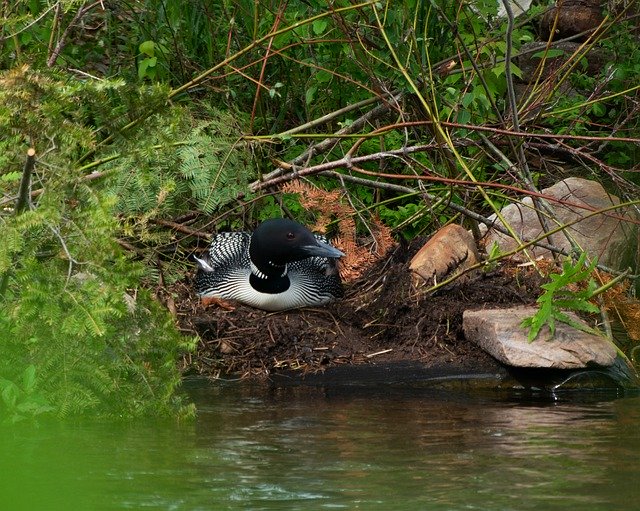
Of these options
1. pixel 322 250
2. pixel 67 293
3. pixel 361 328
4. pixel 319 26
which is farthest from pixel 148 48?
pixel 67 293

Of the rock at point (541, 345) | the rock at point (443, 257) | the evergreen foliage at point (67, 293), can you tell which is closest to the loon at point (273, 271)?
the rock at point (443, 257)

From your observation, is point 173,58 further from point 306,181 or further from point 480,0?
point 480,0

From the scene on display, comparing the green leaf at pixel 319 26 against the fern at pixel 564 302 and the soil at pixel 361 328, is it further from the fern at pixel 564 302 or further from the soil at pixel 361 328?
the fern at pixel 564 302

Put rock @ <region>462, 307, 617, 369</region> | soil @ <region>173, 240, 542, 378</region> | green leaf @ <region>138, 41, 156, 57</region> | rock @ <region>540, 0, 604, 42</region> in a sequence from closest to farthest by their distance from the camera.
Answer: rock @ <region>462, 307, 617, 369</region> → soil @ <region>173, 240, 542, 378</region> → green leaf @ <region>138, 41, 156, 57</region> → rock @ <region>540, 0, 604, 42</region>

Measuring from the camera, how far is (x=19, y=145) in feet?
16.3

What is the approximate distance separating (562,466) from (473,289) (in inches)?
110

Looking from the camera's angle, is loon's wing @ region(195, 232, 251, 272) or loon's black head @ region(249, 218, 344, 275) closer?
loon's black head @ region(249, 218, 344, 275)

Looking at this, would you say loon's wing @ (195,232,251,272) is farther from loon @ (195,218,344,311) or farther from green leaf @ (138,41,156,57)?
green leaf @ (138,41,156,57)

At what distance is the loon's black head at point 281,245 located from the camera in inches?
291

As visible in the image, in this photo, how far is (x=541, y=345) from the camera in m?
6.42

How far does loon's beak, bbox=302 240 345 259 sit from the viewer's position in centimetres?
723

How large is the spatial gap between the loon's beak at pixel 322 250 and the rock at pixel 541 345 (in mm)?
1014

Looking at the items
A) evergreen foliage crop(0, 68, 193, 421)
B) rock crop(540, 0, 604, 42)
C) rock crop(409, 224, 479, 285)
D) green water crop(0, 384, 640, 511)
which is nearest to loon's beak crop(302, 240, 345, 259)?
rock crop(409, 224, 479, 285)

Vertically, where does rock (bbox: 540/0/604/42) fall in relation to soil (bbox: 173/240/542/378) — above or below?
above
